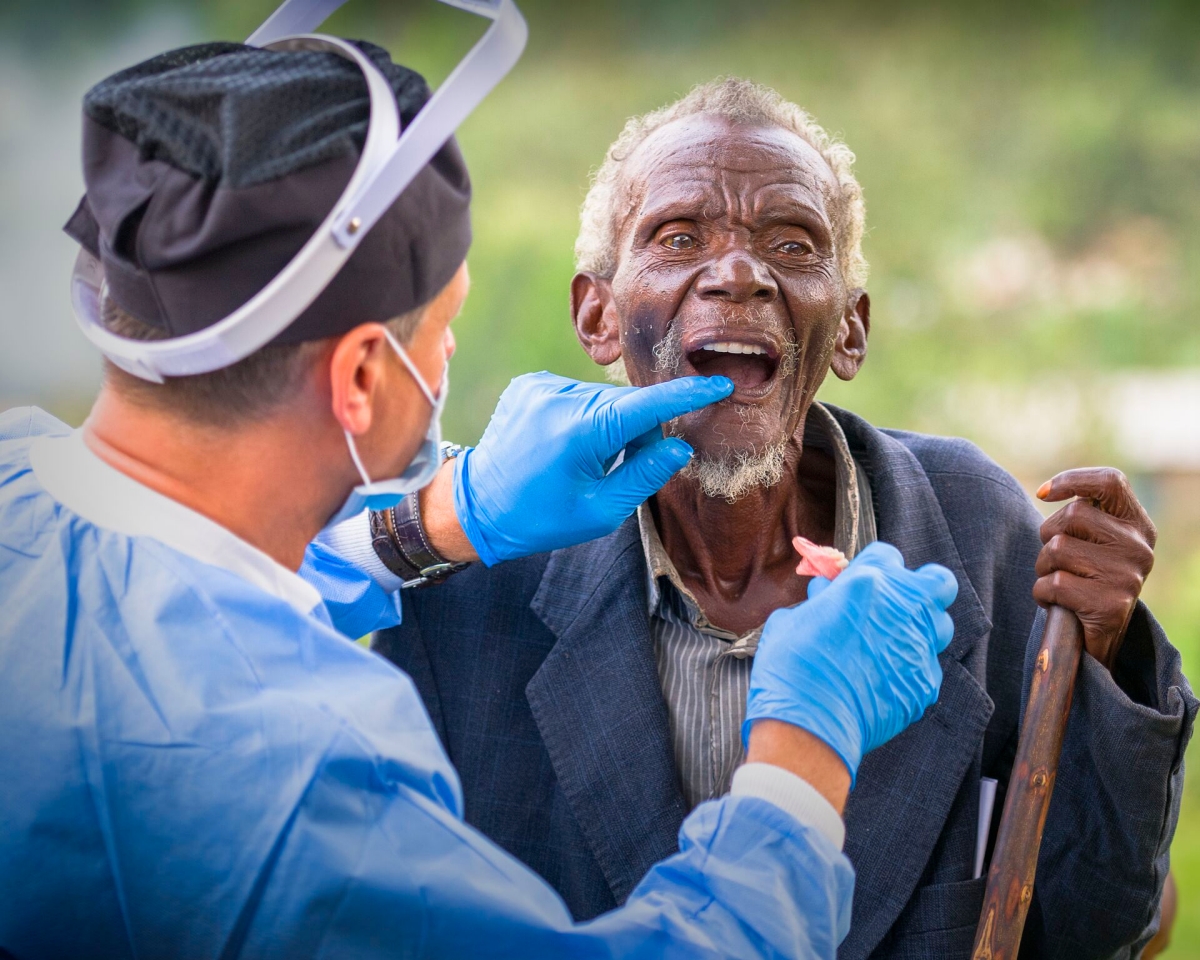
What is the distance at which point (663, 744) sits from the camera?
6.36 feet

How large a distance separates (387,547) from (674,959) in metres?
0.97

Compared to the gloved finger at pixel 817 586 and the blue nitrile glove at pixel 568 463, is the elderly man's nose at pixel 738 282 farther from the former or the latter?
the gloved finger at pixel 817 586

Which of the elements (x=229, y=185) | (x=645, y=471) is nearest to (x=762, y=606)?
(x=645, y=471)

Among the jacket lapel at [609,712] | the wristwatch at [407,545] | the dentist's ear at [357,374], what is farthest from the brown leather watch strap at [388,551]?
the dentist's ear at [357,374]

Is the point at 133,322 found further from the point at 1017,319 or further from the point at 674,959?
the point at 1017,319

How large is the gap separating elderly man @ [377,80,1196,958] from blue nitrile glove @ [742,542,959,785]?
0.35 metres

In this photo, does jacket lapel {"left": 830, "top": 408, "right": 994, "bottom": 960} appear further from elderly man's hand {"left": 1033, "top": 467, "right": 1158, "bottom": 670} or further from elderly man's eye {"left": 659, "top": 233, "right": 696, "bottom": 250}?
elderly man's eye {"left": 659, "top": 233, "right": 696, "bottom": 250}

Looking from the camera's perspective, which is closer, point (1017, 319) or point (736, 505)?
point (736, 505)

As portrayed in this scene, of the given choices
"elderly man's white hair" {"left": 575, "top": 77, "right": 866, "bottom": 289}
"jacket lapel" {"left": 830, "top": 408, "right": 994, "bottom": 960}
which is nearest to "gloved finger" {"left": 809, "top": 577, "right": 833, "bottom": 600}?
"jacket lapel" {"left": 830, "top": 408, "right": 994, "bottom": 960}

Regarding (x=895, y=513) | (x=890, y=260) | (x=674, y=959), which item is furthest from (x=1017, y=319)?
(x=674, y=959)

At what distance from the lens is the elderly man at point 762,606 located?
6.06ft

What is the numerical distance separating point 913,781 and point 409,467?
0.99m

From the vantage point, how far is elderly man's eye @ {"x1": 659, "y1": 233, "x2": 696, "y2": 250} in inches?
82.8

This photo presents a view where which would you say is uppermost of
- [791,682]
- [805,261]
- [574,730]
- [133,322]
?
[805,261]
